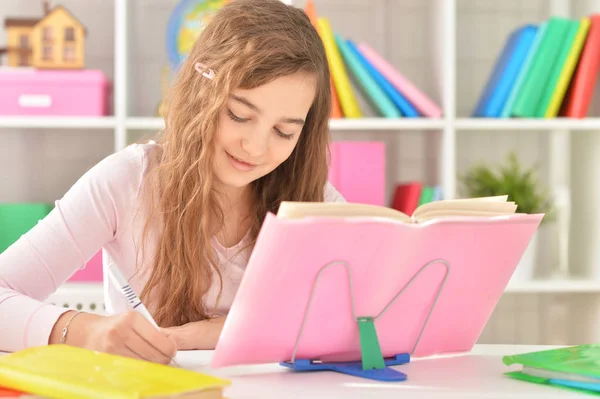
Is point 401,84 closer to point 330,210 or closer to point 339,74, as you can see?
point 339,74

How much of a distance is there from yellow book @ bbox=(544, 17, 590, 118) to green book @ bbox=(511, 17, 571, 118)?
36 millimetres

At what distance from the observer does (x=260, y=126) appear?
1.47 metres

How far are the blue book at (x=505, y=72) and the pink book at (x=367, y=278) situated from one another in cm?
158

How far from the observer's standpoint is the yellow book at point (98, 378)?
33.1 inches

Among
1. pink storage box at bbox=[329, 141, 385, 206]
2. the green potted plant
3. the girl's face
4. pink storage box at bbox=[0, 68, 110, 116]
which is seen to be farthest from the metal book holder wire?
pink storage box at bbox=[0, 68, 110, 116]

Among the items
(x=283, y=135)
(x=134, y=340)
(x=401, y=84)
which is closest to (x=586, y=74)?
(x=401, y=84)

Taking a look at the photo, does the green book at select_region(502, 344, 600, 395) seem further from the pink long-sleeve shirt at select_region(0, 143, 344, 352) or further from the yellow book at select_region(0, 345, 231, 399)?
the pink long-sleeve shirt at select_region(0, 143, 344, 352)

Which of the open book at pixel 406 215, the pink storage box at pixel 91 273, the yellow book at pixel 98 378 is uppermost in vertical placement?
the open book at pixel 406 215

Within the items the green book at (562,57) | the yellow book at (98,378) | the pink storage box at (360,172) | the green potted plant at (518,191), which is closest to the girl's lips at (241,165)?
the yellow book at (98,378)

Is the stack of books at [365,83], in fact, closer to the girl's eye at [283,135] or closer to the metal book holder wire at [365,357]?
the girl's eye at [283,135]

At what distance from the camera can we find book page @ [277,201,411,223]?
3.24ft

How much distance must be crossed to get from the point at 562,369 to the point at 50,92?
2.02 metres

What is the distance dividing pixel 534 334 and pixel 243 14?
76.2 inches

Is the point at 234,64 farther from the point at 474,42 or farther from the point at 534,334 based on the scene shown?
the point at 534,334
